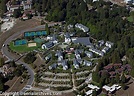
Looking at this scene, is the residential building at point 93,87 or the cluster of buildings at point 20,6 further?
the cluster of buildings at point 20,6

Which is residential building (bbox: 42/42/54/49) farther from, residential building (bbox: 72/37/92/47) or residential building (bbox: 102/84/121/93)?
residential building (bbox: 102/84/121/93)

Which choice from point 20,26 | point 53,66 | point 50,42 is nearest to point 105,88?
point 53,66

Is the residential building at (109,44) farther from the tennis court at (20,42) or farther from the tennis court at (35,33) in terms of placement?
the tennis court at (20,42)

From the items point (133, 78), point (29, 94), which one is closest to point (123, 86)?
point (133, 78)

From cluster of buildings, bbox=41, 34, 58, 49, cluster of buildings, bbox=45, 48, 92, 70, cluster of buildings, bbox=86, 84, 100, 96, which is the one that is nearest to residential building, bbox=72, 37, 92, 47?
cluster of buildings, bbox=45, 48, 92, 70

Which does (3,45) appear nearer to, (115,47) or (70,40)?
(70,40)

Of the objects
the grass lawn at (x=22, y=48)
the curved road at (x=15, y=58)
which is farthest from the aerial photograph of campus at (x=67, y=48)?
the grass lawn at (x=22, y=48)

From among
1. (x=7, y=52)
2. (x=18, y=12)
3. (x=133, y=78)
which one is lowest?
(x=133, y=78)

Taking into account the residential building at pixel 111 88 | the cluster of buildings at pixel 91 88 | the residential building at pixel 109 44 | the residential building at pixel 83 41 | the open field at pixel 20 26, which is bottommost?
the residential building at pixel 111 88
